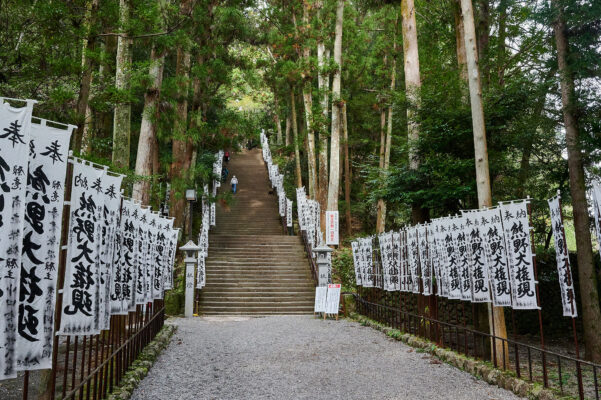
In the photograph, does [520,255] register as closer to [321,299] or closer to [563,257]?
[563,257]

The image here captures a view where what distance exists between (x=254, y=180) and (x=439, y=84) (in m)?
17.8

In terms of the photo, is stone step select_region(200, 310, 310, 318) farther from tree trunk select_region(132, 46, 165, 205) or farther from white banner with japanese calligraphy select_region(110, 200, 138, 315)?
white banner with japanese calligraphy select_region(110, 200, 138, 315)

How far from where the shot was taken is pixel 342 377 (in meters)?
5.67

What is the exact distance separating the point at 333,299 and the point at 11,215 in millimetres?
9278

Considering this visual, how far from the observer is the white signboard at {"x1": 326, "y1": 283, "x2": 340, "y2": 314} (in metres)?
11.1

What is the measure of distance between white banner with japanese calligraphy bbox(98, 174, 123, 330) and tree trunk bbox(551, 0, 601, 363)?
643 cm

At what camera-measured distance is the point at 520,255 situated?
5.02 m

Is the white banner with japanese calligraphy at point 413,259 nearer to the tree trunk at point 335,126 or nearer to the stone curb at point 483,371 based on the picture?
the stone curb at point 483,371

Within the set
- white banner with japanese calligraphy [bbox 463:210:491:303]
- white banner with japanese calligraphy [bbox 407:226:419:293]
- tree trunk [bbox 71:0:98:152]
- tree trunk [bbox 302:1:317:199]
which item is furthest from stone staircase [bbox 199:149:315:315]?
tree trunk [bbox 71:0:98:152]

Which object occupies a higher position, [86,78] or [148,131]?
[148,131]

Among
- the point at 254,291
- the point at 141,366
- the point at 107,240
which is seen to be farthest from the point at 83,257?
the point at 254,291

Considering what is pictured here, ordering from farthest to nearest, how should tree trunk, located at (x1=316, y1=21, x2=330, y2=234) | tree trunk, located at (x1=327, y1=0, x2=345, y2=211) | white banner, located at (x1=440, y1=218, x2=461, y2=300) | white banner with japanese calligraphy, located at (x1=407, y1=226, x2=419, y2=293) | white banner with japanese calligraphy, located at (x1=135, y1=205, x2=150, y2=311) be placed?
tree trunk, located at (x1=316, y1=21, x2=330, y2=234) < tree trunk, located at (x1=327, y1=0, x2=345, y2=211) < white banner with japanese calligraphy, located at (x1=407, y1=226, x2=419, y2=293) < white banner, located at (x1=440, y1=218, x2=461, y2=300) < white banner with japanese calligraphy, located at (x1=135, y1=205, x2=150, y2=311)

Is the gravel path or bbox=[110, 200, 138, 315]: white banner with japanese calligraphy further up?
bbox=[110, 200, 138, 315]: white banner with japanese calligraphy

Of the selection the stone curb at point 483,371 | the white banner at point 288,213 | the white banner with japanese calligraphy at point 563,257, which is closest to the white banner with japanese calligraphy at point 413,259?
the stone curb at point 483,371
